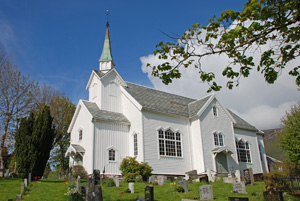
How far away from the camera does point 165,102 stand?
90.0 feet

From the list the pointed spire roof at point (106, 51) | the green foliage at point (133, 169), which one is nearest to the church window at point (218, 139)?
the green foliage at point (133, 169)

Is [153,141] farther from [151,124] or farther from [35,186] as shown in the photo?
[35,186]

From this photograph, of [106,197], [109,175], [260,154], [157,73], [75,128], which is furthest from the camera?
[260,154]

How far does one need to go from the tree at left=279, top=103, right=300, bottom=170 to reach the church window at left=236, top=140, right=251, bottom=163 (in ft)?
14.2

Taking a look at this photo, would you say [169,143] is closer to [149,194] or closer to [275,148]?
[149,194]

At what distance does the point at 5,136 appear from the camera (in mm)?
27734

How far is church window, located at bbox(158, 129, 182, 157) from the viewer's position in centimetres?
2384

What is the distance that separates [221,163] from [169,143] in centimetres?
569

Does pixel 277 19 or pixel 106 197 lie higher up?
pixel 277 19

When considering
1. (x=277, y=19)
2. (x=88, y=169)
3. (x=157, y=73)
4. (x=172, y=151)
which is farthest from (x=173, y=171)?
(x=277, y=19)

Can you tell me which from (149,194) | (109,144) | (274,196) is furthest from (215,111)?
(149,194)

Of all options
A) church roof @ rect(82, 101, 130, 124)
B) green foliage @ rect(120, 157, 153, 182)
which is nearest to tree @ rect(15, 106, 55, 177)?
church roof @ rect(82, 101, 130, 124)

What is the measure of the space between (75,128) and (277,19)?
22.9 m

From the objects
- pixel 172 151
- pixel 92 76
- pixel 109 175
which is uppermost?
pixel 92 76
